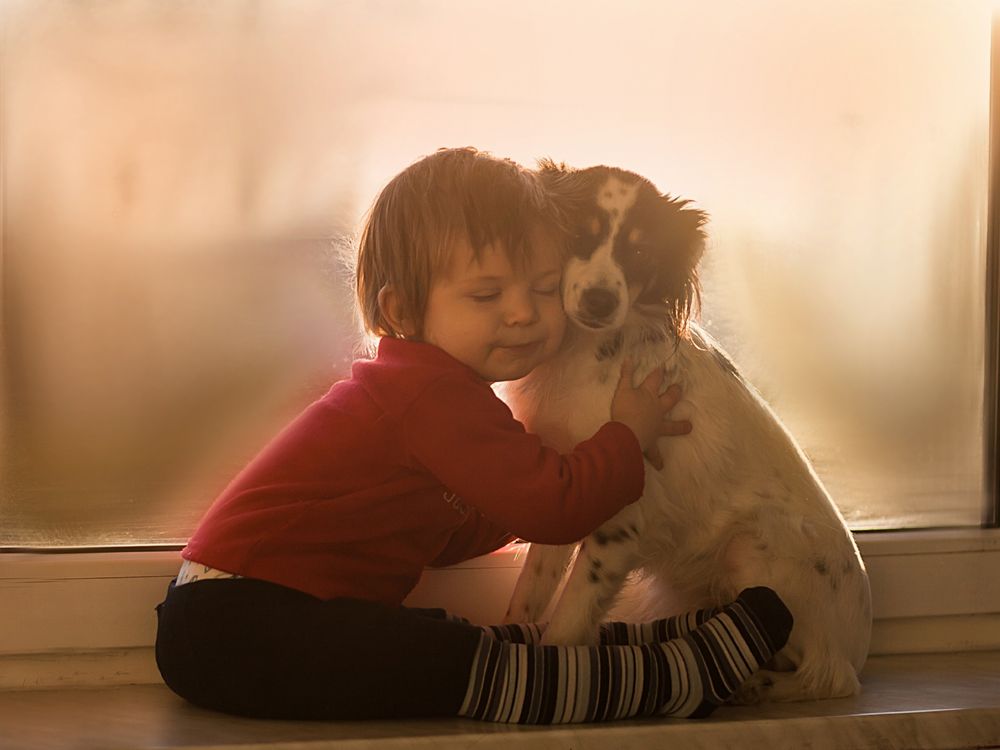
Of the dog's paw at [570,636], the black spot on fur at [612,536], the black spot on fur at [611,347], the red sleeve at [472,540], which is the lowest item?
the dog's paw at [570,636]

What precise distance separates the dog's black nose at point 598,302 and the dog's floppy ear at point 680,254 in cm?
10

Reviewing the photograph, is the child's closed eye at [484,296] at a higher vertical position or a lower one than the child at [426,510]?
higher

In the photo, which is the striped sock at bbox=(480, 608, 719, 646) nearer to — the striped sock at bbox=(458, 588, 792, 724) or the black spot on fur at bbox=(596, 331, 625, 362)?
the striped sock at bbox=(458, 588, 792, 724)

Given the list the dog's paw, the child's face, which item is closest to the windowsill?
the dog's paw

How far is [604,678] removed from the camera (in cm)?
142

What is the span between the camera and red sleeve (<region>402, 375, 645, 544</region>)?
145cm

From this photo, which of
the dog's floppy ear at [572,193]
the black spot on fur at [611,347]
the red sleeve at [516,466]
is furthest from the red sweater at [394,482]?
the dog's floppy ear at [572,193]

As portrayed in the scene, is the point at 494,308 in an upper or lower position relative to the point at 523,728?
upper

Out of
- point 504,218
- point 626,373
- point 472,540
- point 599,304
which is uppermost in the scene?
point 504,218

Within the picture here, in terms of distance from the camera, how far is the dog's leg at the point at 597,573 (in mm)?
1535

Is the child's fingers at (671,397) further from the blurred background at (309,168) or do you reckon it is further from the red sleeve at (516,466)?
the blurred background at (309,168)

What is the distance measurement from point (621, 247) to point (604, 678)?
22.4 inches

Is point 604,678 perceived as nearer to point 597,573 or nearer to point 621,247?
point 597,573

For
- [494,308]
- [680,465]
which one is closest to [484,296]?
[494,308]
